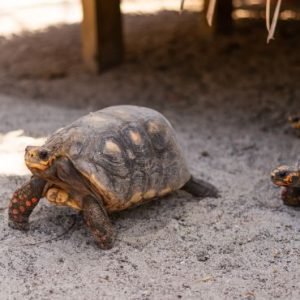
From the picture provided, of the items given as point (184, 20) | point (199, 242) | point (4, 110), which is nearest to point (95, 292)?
point (199, 242)

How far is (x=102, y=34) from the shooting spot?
611cm

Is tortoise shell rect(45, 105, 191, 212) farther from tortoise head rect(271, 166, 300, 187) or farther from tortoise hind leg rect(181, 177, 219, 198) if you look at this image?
tortoise head rect(271, 166, 300, 187)

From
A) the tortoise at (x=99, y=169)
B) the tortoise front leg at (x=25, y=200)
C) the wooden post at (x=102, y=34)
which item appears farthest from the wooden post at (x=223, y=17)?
the tortoise front leg at (x=25, y=200)

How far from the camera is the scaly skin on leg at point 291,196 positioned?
11.2ft

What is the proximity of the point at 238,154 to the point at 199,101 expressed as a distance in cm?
122

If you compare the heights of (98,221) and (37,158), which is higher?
(37,158)

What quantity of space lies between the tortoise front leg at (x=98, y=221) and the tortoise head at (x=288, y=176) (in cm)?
102

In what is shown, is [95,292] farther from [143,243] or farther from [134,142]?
[134,142]

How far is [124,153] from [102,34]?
3.35 m

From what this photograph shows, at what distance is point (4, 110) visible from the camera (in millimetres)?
5074

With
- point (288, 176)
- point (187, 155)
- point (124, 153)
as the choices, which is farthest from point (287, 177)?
point (187, 155)

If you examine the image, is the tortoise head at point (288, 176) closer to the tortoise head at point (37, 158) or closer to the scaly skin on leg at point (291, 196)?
the scaly skin on leg at point (291, 196)

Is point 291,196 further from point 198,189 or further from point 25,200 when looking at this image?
point 25,200

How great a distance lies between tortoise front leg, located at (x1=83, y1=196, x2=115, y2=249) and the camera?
9.34 ft
